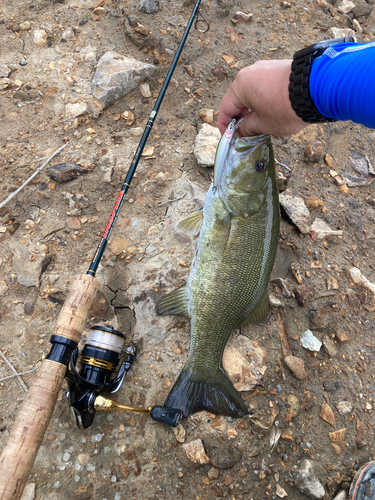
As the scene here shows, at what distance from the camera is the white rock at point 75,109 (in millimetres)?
3585

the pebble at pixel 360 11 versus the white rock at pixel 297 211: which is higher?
the pebble at pixel 360 11

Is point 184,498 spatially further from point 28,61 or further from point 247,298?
point 28,61

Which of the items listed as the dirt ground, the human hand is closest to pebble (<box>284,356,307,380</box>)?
the dirt ground

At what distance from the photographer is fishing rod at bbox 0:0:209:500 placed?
190 cm

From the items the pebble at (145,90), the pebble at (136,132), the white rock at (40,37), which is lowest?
the pebble at (136,132)

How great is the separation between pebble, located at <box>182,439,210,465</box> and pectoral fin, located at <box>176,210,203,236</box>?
1.86 m

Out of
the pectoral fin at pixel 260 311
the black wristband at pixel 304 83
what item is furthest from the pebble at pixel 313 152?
the black wristband at pixel 304 83

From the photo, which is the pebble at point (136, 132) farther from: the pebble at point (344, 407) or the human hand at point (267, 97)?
the pebble at point (344, 407)

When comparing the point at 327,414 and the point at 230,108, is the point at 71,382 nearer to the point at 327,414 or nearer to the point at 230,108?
the point at 327,414

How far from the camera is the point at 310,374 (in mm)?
2943

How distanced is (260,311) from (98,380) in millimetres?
1519

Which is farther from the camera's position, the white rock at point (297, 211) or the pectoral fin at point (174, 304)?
the white rock at point (297, 211)

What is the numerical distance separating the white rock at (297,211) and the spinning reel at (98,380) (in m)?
2.17

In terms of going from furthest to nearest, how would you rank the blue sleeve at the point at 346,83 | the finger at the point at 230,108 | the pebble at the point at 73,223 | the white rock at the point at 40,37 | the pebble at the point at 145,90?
the white rock at the point at 40,37 < the pebble at the point at 145,90 < the pebble at the point at 73,223 < the finger at the point at 230,108 < the blue sleeve at the point at 346,83
